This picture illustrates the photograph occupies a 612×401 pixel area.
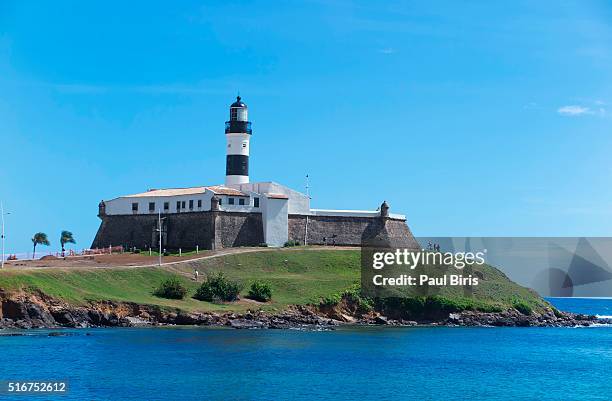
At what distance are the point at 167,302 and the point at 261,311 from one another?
26.4 feet

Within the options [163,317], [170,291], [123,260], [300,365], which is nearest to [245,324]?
[163,317]

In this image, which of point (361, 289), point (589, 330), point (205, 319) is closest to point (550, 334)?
point (589, 330)

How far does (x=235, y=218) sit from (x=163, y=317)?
94.1 feet

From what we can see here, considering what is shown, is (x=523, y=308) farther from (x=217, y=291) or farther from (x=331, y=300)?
(x=217, y=291)

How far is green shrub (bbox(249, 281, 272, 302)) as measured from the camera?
86438mm

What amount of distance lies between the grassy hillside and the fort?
18.5ft

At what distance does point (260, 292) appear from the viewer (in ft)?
284

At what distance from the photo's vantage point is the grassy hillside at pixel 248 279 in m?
76.0

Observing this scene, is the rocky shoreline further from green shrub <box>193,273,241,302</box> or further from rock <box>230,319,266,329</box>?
green shrub <box>193,273,241,302</box>

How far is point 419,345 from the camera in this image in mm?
71125

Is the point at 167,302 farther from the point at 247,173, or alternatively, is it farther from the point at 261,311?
the point at 247,173

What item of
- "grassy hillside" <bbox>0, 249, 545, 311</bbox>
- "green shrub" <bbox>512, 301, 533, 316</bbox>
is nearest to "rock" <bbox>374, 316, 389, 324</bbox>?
"grassy hillside" <bbox>0, 249, 545, 311</bbox>

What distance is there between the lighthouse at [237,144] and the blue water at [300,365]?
3439cm

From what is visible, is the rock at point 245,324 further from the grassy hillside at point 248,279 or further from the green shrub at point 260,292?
the green shrub at point 260,292
